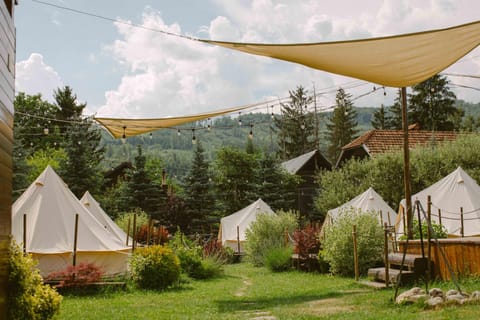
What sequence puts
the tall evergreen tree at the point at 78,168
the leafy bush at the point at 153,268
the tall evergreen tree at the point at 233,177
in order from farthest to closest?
the tall evergreen tree at the point at 233,177 → the tall evergreen tree at the point at 78,168 → the leafy bush at the point at 153,268

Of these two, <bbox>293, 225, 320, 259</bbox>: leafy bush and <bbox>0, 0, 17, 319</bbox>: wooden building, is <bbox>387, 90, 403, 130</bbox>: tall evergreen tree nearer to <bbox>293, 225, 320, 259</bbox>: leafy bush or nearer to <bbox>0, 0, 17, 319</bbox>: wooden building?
<bbox>293, 225, 320, 259</bbox>: leafy bush

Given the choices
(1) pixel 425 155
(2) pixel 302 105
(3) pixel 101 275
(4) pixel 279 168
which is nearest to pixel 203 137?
(2) pixel 302 105

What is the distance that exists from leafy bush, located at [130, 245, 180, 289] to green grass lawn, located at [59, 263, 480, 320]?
317mm

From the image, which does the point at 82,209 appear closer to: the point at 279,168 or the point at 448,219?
the point at 448,219

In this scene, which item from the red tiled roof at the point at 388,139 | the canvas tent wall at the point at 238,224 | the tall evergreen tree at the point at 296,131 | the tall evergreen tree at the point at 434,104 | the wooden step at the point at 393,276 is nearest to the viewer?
the wooden step at the point at 393,276

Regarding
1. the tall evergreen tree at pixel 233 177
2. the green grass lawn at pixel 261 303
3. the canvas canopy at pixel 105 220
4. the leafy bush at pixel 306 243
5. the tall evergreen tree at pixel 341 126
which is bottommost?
the green grass lawn at pixel 261 303

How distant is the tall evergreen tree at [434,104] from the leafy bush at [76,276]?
32260 mm

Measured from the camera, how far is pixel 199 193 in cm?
2727

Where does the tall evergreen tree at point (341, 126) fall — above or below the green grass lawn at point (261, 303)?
above

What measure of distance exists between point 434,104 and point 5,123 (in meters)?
37.0

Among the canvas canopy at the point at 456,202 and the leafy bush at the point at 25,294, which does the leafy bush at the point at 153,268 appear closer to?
the leafy bush at the point at 25,294

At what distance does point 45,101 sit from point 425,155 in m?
29.4

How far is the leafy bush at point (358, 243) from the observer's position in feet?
37.6

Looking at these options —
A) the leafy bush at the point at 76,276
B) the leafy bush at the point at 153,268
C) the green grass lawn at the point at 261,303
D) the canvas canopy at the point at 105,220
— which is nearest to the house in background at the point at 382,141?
the canvas canopy at the point at 105,220
